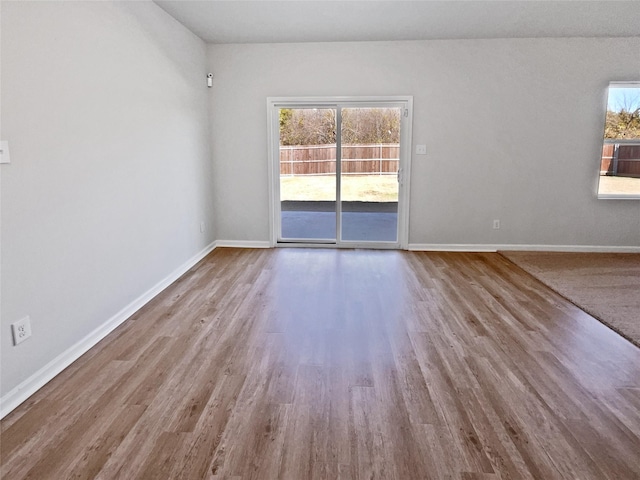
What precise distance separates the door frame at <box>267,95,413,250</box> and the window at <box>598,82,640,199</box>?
7.77ft

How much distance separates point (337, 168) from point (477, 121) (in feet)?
5.92

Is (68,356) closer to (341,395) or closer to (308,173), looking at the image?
(341,395)

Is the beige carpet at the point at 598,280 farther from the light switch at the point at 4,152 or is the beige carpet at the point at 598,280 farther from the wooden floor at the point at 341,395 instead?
the light switch at the point at 4,152

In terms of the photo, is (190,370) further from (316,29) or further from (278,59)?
(278,59)

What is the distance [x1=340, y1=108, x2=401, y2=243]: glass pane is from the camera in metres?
5.50

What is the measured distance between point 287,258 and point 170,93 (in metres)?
2.20

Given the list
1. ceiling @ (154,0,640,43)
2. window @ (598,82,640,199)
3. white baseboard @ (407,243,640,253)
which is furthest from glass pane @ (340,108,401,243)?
window @ (598,82,640,199)

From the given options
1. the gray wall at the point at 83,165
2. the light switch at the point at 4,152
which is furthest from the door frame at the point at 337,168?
the light switch at the point at 4,152

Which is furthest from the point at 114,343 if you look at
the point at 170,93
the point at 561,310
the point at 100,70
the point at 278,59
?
the point at 278,59

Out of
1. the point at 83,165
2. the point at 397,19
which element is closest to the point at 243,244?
the point at 83,165

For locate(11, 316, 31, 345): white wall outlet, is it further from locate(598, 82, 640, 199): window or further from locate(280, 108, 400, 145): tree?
locate(598, 82, 640, 199): window

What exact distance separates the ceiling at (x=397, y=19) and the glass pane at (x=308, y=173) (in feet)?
3.08

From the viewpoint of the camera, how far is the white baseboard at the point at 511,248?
552cm

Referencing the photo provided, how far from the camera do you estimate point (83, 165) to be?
2.85 meters
